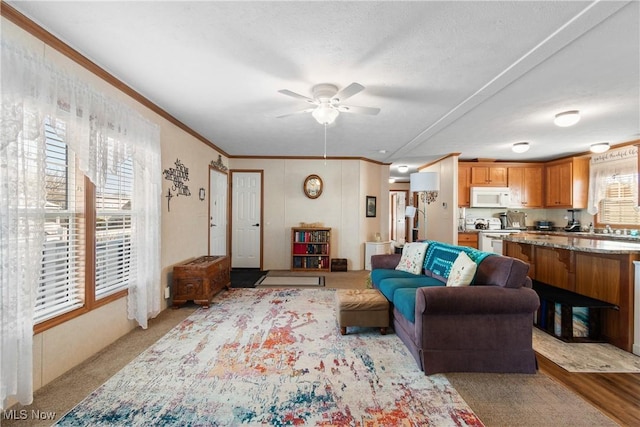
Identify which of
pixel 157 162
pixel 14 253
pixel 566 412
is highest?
pixel 157 162

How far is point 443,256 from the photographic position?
3242 millimetres

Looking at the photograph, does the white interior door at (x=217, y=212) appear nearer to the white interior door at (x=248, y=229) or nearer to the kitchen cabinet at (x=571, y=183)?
the white interior door at (x=248, y=229)

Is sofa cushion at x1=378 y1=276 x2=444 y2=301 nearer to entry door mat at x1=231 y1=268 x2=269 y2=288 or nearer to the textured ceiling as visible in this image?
the textured ceiling

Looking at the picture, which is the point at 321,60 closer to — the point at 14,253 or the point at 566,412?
the point at 14,253

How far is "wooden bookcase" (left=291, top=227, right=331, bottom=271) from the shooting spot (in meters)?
5.98

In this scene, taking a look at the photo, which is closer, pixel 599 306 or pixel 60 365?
pixel 60 365

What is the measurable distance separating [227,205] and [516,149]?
217 inches

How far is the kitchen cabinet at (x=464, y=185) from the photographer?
20.1 ft

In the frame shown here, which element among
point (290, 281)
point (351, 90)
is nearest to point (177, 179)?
point (290, 281)

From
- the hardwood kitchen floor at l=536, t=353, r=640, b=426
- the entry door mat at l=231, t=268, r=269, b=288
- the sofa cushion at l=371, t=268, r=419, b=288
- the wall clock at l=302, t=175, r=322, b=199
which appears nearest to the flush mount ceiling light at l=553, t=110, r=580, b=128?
the sofa cushion at l=371, t=268, r=419, b=288

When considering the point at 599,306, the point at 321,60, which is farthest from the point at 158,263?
the point at 599,306

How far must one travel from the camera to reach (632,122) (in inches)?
147

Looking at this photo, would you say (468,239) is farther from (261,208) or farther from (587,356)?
(261,208)

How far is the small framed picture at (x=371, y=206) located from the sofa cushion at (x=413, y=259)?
2536mm
